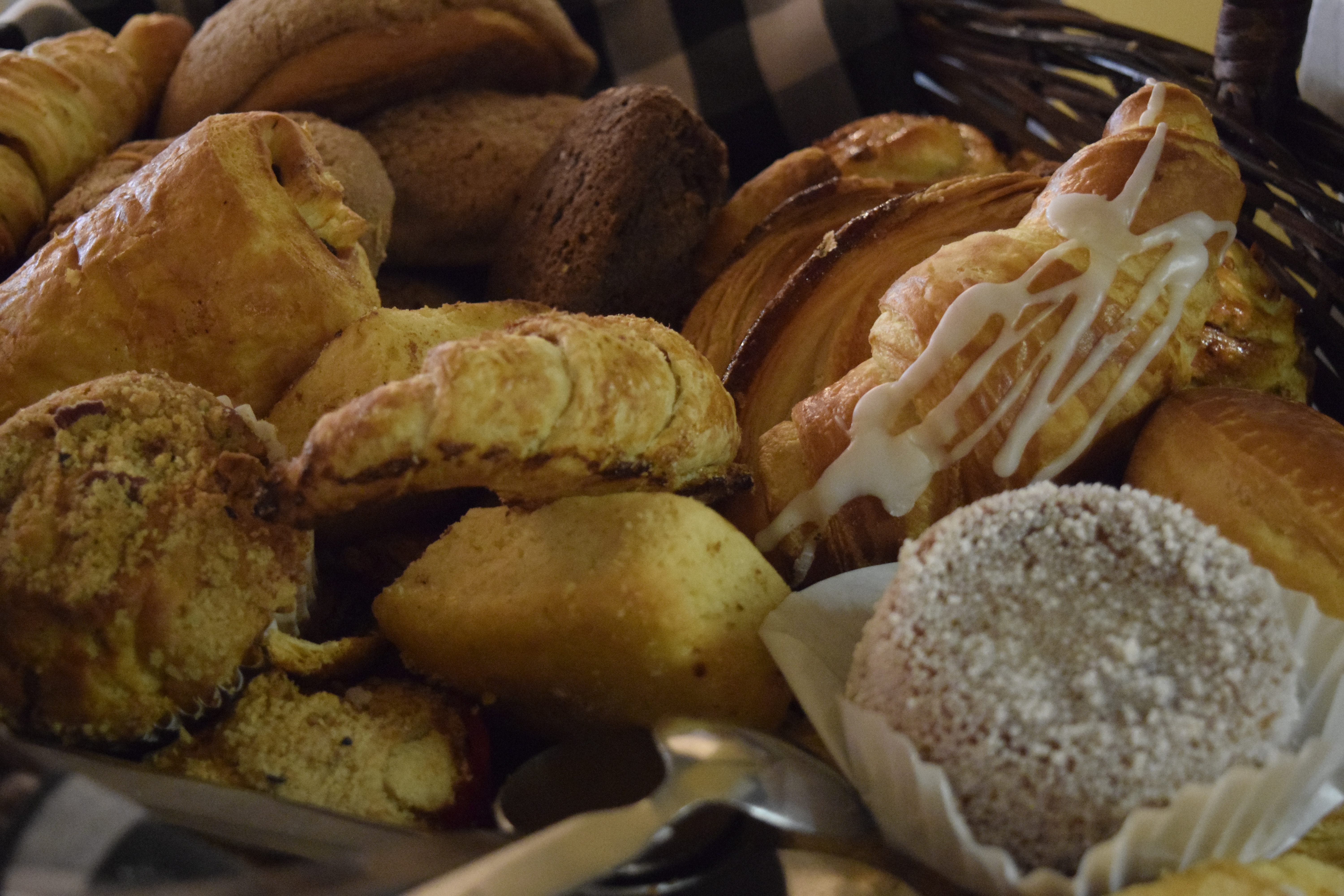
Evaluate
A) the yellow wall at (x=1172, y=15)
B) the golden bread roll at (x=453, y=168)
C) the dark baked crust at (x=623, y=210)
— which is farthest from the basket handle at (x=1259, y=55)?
the yellow wall at (x=1172, y=15)

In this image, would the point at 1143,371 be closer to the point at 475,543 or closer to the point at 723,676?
the point at 723,676

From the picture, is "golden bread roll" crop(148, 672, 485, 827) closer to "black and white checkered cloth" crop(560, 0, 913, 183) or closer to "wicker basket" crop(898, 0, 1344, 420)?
"wicker basket" crop(898, 0, 1344, 420)

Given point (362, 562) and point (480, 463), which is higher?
point (480, 463)

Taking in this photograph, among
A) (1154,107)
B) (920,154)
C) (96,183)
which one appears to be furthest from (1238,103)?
(96,183)

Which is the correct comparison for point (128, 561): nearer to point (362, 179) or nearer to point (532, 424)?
point (532, 424)

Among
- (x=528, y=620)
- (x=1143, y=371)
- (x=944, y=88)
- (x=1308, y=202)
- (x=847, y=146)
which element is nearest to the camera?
(x=528, y=620)

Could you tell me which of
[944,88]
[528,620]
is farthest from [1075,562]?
[944,88]

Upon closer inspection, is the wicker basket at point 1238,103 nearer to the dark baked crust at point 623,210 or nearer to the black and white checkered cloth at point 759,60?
the black and white checkered cloth at point 759,60
